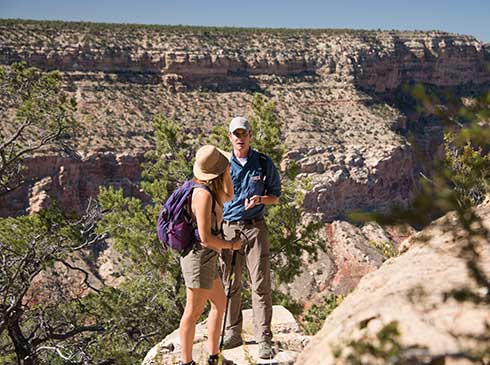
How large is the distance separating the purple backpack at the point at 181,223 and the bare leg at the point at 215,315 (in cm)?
41

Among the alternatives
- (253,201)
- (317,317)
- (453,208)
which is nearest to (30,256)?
(317,317)

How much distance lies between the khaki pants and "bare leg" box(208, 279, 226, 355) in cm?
44

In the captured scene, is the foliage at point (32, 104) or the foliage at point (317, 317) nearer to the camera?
the foliage at point (317, 317)

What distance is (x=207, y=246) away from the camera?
12.7 feet

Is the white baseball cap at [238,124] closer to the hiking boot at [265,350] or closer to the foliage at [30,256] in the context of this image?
the hiking boot at [265,350]

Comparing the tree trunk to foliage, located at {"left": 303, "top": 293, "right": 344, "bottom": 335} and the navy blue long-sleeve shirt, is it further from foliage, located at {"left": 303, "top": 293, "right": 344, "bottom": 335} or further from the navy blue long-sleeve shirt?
the navy blue long-sleeve shirt

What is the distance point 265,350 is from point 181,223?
1229 millimetres

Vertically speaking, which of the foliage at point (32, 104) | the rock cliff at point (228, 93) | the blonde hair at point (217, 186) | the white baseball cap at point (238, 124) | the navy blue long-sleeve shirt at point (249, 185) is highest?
the rock cliff at point (228, 93)

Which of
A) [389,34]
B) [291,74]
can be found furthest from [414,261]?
[389,34]

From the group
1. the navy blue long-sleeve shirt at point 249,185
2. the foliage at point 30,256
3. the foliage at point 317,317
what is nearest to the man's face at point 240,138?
the navy blue long-sleeve shirt at point 249,185

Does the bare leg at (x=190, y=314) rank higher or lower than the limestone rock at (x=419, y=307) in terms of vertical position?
higher

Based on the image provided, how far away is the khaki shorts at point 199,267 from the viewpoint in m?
3.96

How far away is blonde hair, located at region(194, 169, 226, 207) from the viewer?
3883mm

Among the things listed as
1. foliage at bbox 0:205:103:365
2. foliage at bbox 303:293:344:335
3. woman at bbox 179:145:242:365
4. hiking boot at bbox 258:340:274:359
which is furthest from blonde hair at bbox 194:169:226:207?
foliage at bbox 0:205:103:365
